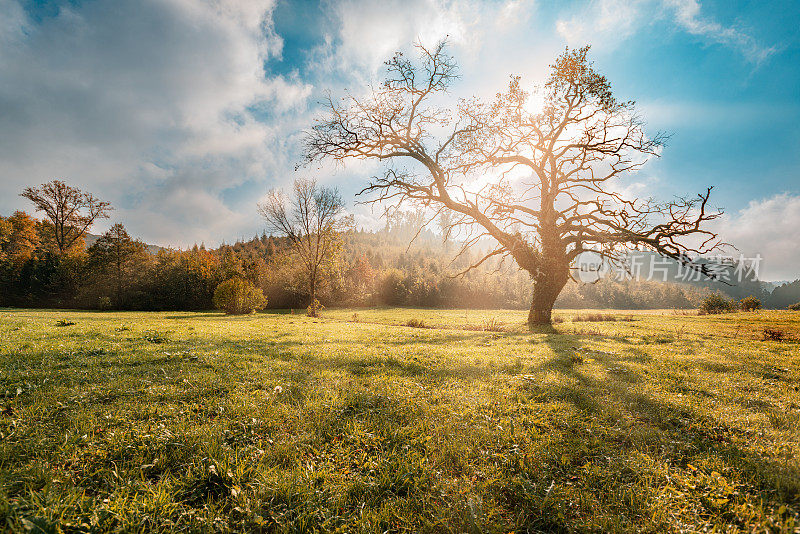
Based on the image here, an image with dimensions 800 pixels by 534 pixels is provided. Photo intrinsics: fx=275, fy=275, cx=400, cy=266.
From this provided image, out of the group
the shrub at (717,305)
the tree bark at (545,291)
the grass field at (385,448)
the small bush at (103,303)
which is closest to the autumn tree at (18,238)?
the small bush at (103,303)

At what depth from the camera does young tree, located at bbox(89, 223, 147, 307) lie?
43.5m

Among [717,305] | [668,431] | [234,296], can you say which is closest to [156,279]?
[234,296]

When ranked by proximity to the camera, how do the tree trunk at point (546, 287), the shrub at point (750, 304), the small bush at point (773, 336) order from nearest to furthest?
the small bush at point (773, 336)
the tree trunk at point (546, 287)
the shrub at point (750, 304)

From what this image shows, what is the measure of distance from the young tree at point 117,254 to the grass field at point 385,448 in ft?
164

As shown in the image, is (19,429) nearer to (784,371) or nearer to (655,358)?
(655,358)

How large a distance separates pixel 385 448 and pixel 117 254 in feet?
201

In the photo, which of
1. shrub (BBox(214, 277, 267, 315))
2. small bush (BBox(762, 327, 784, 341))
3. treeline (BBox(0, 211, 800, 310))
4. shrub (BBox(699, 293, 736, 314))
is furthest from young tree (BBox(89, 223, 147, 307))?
shrub (BBox(699, 293, 736, 314))

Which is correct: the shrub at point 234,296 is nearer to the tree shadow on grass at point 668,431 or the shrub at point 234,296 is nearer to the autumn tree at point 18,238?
the tree shadow on grass at point 668,431

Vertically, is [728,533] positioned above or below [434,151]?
below

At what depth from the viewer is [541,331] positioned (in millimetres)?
17031

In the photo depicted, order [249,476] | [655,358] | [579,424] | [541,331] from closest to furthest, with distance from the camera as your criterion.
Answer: [249,476], [579,424], [655,358], [541,331]

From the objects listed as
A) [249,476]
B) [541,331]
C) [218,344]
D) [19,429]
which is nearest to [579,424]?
[249,476]

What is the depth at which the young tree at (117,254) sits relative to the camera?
4347cm

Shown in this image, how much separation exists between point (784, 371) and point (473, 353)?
8408 mm
